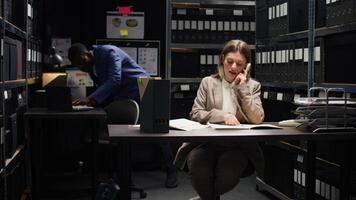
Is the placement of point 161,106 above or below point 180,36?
below

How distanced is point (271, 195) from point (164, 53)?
1938 mm

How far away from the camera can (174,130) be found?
7.64 feet

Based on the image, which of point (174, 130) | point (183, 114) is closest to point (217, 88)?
point (174, 130)

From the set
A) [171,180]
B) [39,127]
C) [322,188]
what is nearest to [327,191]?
[322,188]

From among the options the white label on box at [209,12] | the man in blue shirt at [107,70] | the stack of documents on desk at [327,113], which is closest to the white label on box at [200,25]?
the white label on box at [209,12]

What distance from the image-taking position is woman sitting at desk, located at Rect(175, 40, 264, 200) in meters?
2.57

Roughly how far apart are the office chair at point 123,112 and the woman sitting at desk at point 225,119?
0.86 m

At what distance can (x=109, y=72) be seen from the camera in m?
3.93

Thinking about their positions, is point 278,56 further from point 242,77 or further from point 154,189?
point 154,189

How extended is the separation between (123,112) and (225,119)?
4.11 ft

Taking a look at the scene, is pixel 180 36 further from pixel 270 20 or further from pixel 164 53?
pixel 270 20

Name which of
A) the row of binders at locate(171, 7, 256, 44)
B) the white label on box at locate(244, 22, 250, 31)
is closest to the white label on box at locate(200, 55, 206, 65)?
the row of binders at locate(171, 7, 256, 44)

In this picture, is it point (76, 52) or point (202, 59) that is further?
point (202, 59)

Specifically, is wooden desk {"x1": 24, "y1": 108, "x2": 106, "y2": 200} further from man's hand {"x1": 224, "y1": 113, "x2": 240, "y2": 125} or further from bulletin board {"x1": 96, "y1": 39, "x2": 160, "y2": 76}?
bulletin board {"x1": 96, "y1": 39, "x2": 160, "y2": 76}
